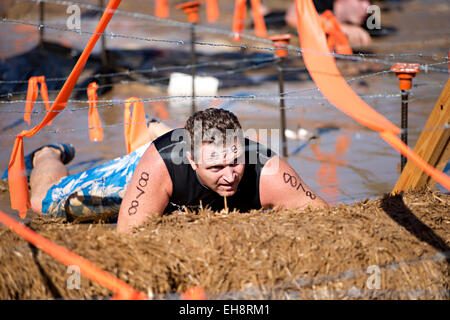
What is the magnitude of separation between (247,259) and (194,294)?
0.25 metres

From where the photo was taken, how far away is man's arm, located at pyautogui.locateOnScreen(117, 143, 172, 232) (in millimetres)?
2699

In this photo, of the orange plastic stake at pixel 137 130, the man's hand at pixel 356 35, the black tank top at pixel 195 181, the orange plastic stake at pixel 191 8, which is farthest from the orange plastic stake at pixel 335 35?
the black tank top at pixel 195 181

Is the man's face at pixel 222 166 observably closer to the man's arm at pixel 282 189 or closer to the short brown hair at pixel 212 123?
the short brown hair at pixel 212 123

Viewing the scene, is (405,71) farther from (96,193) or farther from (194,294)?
(194,294)

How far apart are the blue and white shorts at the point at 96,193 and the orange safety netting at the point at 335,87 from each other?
1.56 m

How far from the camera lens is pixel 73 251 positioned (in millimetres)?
1978

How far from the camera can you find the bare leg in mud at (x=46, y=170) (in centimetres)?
396

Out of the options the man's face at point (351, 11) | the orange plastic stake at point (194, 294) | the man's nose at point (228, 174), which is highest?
the man's face at point (351, 11)

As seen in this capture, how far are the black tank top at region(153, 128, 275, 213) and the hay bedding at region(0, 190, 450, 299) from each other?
61cm

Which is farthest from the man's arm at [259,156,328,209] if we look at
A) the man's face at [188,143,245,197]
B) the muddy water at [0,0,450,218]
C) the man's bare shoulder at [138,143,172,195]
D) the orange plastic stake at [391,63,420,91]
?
the orange plastic stake at [391,63,420,91]

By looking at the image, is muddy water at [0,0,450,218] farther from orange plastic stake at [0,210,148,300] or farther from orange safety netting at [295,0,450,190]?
orange plastic stake at [0,210,148,300]

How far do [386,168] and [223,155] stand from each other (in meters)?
2.81

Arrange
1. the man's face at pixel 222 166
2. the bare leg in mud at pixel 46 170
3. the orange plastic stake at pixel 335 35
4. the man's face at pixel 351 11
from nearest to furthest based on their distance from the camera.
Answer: the man's face at pixel 222 166
the bare leg in mud at pixel 46 170
the orange plastic stake at pixel 335 35
the man's face at pixel 351 11
